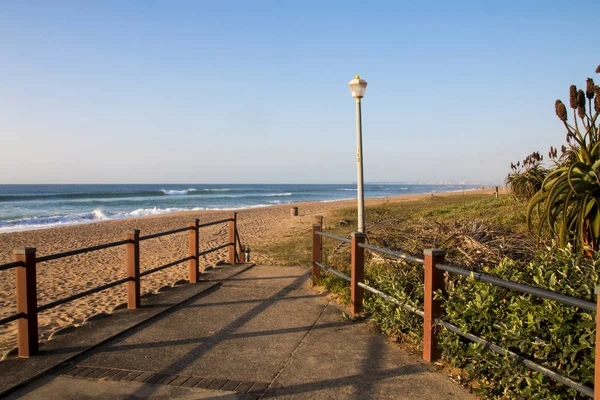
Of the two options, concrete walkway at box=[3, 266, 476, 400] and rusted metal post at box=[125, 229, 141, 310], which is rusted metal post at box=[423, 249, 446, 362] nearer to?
concrete walkway at box=[3, 266, 476, 400]

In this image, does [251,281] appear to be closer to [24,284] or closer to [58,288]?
[24,284]

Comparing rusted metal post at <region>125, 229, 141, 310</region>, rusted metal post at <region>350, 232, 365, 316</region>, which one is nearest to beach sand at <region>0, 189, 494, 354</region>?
rusted metal post at <region>125, 229, 141, 310</region>

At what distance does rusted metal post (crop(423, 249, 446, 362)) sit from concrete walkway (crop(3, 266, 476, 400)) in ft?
0.57

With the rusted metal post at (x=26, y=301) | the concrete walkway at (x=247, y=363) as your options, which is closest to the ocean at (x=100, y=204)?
the rusted metal post at (x=26, y=301)

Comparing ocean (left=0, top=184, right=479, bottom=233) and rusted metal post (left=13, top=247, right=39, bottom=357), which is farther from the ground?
rusted metal post (left=13, top=247, right=39, bottom=357)

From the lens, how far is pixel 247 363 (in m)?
4.09

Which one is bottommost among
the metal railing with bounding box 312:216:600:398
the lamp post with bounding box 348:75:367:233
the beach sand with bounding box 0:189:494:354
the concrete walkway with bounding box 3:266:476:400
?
the beach sand with bounding box 0:189:494:354

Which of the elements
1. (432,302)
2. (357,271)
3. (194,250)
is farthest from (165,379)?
(194,250)

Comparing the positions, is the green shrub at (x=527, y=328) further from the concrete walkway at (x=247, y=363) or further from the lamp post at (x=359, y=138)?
the lamp post at (x=359, y=138)

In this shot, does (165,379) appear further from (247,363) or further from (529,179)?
(529,179)

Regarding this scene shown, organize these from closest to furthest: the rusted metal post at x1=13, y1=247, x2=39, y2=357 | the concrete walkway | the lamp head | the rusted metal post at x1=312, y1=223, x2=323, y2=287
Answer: the concrete walkway → the rusted metal post at x1=13, y1=247, x2=39, y2=357 → the rusted metal post at x1=312, y1=223, x2=323, y2=287 → the lamp head

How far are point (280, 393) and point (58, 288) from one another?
8.16 m

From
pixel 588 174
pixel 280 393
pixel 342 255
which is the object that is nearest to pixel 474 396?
pixel 280 393

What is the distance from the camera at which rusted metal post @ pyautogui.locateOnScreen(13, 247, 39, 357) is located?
412cm
